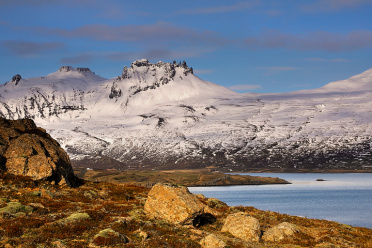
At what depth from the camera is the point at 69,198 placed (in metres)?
37.0

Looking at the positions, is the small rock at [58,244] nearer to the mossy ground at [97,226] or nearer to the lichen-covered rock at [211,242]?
the mossy ground at [97,226]

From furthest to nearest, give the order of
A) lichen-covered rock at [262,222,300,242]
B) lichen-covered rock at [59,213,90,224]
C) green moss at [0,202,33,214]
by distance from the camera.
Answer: lichen-covered rock at [262,222,300,242]
green moss at [0,202,33,214]
lichen-covered rock at [59,213,90,224]

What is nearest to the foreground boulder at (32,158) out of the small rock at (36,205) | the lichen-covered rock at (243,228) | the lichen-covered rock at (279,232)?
the small rock at (36,205)

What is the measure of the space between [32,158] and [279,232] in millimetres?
24934

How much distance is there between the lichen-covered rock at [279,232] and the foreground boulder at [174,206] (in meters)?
4.88

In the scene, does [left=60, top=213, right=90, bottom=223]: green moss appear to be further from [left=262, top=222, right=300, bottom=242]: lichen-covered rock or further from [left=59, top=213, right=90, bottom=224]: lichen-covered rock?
[left=262, top=222, right=300, bottom=242]: lichen-covered rock

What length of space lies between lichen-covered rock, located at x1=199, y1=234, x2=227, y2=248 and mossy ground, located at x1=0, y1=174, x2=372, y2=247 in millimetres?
433

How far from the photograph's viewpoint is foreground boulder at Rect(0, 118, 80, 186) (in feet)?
134

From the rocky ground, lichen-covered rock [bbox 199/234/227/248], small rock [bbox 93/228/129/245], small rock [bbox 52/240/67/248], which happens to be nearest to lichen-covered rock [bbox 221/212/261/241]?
the rocky ground

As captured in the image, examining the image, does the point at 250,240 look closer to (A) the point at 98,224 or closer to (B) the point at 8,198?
(A) the point at 98,224

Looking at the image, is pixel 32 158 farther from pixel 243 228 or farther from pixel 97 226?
pixel 243 228

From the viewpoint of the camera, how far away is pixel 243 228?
30.0 meters

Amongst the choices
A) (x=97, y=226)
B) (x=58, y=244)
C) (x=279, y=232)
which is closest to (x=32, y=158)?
(x=97, y=226)

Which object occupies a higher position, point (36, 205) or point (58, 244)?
point (36, 205)
